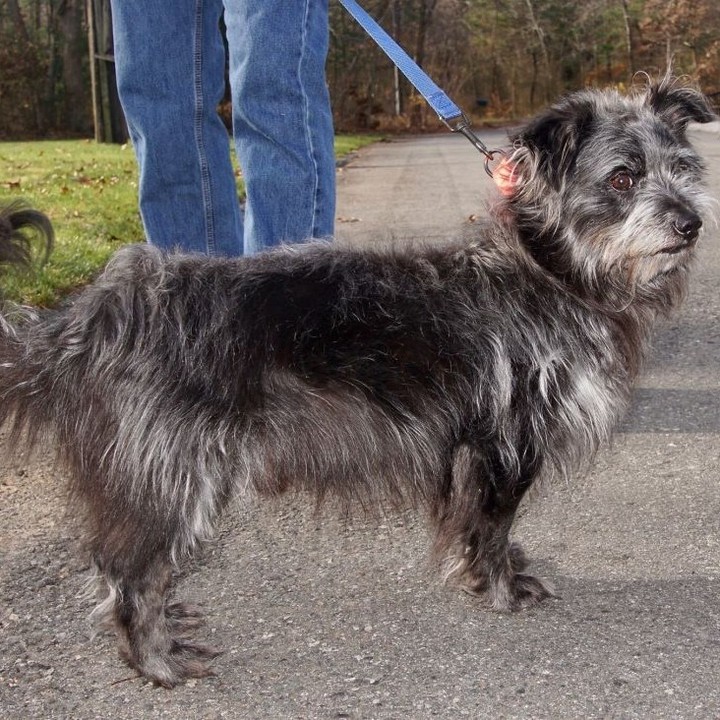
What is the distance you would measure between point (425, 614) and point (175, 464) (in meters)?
1.00

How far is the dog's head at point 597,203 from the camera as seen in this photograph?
313cm

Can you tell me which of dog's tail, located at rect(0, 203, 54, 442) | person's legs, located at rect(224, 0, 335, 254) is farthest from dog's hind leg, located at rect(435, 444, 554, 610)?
person's legs, located at rect(224, 0, 335, 254)

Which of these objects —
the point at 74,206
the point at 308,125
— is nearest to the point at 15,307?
the point at 308,125

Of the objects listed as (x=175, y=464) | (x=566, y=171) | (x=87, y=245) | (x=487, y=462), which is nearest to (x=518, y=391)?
(x=487, y=462)

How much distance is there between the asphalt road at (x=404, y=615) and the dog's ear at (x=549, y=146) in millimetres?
587

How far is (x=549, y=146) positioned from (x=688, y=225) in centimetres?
48

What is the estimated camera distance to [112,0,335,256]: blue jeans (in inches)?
155

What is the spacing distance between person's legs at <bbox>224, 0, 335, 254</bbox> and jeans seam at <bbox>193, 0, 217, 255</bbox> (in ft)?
0.49

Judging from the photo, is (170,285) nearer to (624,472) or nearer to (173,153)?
(173,153)

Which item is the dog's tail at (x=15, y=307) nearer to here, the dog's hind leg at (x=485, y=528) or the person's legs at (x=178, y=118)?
the person's legs at (x=178, y=118)

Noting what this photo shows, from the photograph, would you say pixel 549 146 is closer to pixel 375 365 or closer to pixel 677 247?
pixel 677 247

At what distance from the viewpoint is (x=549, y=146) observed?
316 centimetres

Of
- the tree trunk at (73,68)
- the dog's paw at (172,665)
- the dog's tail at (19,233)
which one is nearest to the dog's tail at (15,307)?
the dog's tail at (19,233)

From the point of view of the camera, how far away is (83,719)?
8.73 feet
